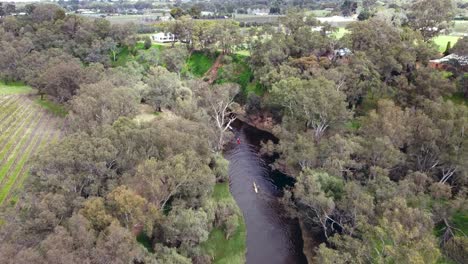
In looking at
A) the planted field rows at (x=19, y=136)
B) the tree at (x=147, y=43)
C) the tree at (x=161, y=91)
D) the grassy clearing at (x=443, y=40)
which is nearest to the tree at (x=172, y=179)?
the planted field rows at (x=19, y=136)

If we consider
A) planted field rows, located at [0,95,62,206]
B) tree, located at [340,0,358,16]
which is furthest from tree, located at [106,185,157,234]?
tree, located at [340,0,358,16]

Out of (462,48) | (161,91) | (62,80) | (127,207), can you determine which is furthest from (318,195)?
(62,80)

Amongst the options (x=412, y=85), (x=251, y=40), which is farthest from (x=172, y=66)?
(x=412, y=85)

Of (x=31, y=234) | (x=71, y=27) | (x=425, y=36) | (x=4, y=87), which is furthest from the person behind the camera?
(x=71, y=27)

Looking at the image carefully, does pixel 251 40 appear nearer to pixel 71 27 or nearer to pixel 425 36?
pixel 425 36

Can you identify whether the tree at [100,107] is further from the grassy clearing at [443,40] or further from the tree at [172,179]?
the grassy clearing at [443,40]
